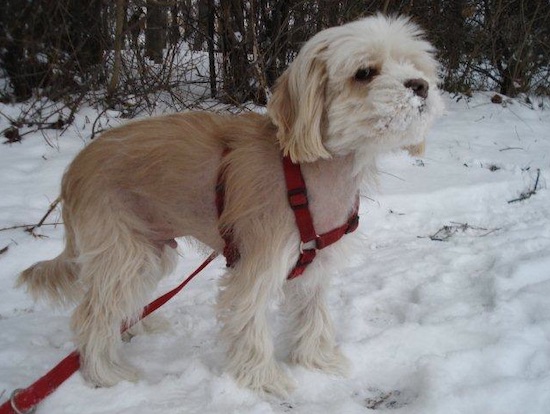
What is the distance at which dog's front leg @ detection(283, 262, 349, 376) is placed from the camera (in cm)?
262

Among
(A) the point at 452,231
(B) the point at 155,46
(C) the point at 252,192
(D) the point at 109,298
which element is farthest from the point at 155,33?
(C) the point at 252,192

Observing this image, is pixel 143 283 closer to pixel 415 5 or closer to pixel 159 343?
pixel 159 343

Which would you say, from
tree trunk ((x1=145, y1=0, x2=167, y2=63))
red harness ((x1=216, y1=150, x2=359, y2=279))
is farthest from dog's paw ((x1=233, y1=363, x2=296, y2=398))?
tree trunk ((x1=145, y1=0, x2=167, y2=63))

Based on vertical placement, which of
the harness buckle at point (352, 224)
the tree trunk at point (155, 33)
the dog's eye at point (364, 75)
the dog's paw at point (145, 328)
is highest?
the tree trunk at point (155, 33)

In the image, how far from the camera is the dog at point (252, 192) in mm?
2086

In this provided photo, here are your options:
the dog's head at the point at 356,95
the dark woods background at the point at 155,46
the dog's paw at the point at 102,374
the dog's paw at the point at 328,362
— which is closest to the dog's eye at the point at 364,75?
the dog's head at the point at 356,95

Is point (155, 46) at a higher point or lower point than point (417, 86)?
higher

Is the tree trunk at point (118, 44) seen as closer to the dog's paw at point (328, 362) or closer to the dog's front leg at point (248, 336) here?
the dog's front leg at point (248, 336)

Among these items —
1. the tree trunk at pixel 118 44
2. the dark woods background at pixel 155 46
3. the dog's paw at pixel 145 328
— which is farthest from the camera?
the dark woods background at pixel 155 46

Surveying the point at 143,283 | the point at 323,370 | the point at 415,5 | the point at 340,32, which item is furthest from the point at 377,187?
the point at 415,5

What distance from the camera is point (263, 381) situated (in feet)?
8.10

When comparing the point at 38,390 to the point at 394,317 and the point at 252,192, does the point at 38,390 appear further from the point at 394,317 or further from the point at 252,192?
the point at 394,317

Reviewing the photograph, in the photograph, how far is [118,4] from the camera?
17.6 ft

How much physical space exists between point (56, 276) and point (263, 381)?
1.25 metres
